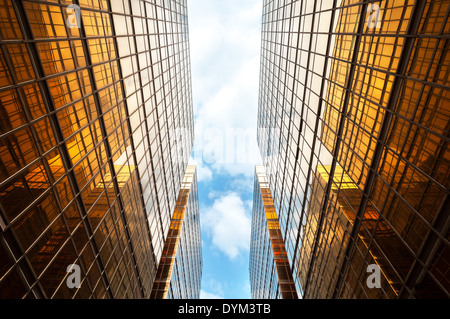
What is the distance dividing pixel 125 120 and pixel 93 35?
6.55m

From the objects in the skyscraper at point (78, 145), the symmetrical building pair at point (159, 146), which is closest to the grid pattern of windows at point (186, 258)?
the symmetrical building pair at point (159, 146)

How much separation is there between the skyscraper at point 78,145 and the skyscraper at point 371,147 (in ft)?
53.4

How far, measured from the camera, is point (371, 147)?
43.4 feet

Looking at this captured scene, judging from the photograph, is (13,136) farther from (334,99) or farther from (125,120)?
(334,99)

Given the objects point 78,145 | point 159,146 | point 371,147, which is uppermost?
point 78,145

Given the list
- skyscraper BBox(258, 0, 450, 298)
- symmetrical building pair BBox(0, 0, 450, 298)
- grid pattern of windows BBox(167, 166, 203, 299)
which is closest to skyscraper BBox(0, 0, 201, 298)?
symmetrical building pair BBox(0, 0, 450, 298)

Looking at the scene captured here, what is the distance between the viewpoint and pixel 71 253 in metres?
12.7

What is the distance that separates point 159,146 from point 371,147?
863 inches

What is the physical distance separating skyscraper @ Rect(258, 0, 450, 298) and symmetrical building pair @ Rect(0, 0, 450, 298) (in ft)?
0.28

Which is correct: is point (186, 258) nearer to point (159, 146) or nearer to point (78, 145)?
point (159, 146)

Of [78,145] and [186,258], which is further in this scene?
[186,258]

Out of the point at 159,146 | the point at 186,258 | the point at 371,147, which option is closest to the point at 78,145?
the point at 159,146

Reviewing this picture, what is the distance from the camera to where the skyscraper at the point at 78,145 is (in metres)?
8.80
